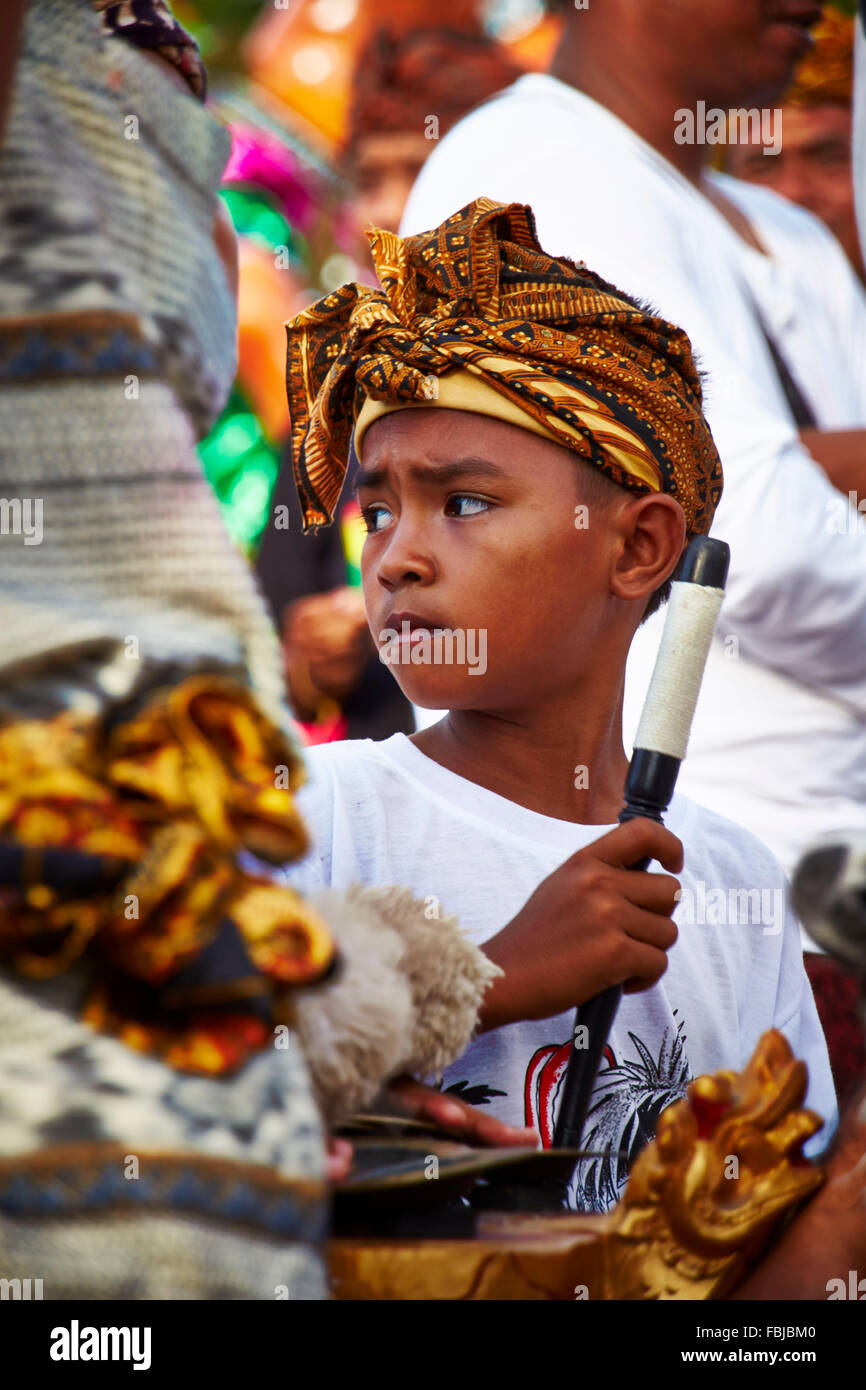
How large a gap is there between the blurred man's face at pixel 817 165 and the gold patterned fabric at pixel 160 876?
3571 millimetres

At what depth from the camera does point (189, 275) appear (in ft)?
3.43

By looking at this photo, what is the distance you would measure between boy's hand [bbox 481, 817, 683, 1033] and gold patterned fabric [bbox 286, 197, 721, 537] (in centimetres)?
48

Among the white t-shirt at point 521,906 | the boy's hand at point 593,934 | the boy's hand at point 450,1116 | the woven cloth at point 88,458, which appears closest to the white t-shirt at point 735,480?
the white t-shirt at point 521,906

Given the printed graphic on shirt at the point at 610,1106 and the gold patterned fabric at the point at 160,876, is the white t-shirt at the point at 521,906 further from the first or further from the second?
the gold patterned fabric at the point at 160,876

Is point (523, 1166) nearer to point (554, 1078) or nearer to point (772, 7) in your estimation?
point (554, 1078)

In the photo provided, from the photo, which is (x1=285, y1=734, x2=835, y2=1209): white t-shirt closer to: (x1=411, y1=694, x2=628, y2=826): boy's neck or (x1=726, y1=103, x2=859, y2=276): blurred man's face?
(x1=411, y1=694, x2=628, y2=826): boy's neck

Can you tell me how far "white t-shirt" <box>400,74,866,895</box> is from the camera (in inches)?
83.2

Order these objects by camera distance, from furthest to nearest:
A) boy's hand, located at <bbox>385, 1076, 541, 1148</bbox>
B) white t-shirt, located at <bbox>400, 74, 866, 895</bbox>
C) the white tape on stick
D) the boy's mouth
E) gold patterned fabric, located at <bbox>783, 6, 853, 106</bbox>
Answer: gold patterned fabric, located at <bbox>783, 6, 853, 106</bbox>, white t-shirt, located at <bbox>400, 74, 866, 895</bbox>, the boy's mouth, the white tape on stick, boy's hand, located at <bbox>385, 1076, 541, 1148</bbox>

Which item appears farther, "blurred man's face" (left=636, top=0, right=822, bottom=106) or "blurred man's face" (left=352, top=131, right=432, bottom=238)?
"blurred man's face" (left=352, top=131, right=432, bottom=238)

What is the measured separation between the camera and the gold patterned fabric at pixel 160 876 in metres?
0.83

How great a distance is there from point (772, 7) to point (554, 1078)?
169 centimetres

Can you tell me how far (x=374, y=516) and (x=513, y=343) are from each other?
0.26 m

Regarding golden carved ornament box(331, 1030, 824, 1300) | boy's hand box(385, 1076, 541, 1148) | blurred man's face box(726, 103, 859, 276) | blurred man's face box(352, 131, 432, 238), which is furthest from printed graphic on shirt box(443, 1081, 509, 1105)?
blurred man's face box(726, 103, 859, 276)
